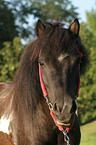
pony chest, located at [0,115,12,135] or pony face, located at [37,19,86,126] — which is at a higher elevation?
pony face, located at [37,19,86,126]

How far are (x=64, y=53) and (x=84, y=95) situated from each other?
694 centimetres

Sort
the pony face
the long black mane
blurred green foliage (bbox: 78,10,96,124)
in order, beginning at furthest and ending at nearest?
blurred green foliage (bbox: 78,10,96,124) < the long black mane < the pony face

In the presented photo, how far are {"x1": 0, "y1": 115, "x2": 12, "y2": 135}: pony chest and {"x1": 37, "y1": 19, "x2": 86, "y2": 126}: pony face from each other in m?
0.88

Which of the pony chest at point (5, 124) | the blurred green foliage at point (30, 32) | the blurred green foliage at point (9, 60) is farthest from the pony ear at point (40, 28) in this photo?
the blurred green foliage at point (9, 60)

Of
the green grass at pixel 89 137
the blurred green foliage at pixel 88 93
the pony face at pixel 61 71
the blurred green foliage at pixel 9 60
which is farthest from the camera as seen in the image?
the blurred green foliage at pixel 88 93

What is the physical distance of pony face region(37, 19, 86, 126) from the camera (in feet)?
6.82

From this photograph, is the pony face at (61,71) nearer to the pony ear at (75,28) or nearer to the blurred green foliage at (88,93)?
the pony ear at (75,28)

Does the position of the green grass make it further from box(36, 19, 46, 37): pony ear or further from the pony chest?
box(36, 19, 46, 37): pony ear

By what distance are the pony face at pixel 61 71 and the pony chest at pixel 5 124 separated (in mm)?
885

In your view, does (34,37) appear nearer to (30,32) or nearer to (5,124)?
(30,32)

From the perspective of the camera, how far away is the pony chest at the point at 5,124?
2.80m

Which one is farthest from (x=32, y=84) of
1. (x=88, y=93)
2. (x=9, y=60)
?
(x=88, y=93)

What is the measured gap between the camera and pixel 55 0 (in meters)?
26.1

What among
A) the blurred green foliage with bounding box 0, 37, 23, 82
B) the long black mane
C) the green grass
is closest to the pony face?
the long black mane
